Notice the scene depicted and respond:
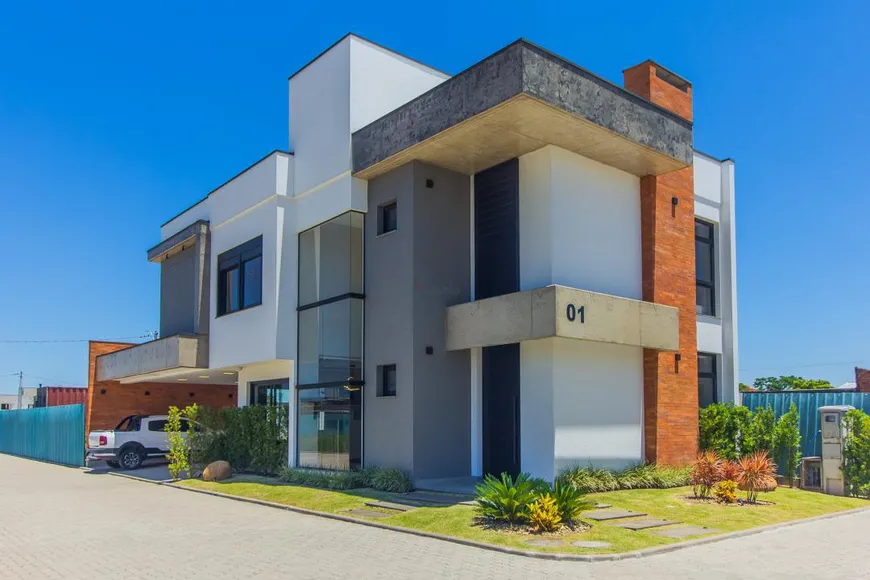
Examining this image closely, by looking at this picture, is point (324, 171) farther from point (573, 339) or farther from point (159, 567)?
point (159, 567)

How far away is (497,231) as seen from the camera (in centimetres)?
1705

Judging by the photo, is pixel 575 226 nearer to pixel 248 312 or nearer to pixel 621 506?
pixel 621 506

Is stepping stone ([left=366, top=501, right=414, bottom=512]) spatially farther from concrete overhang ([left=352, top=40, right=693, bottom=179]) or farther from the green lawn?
concrete overhang ([left=352, top=40, right=693, bottom=179])

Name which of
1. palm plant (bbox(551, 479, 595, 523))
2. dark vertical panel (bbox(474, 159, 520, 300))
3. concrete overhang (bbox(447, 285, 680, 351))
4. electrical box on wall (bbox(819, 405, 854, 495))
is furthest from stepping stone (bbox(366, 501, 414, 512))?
electrical box on wall (bbox(819, 405, 854, 495))

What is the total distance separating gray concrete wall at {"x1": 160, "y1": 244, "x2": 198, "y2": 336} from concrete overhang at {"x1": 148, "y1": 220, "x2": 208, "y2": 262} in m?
0.23

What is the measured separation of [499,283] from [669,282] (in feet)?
13.9

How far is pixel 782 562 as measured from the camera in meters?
10.2

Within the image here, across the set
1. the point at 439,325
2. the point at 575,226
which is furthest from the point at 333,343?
the point at 575,226

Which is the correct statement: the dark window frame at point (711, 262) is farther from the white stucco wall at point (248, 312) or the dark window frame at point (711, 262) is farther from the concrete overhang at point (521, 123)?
the white stucco wall at point (248, 312)

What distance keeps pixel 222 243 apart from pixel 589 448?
12.2m

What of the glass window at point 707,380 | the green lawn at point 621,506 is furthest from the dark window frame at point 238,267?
the glass window at point 707,380

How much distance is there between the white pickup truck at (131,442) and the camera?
82.2 feet

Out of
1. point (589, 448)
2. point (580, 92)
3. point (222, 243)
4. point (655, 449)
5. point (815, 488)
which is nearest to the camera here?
point (580, 92)

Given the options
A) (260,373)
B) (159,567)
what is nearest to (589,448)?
(159,567)
